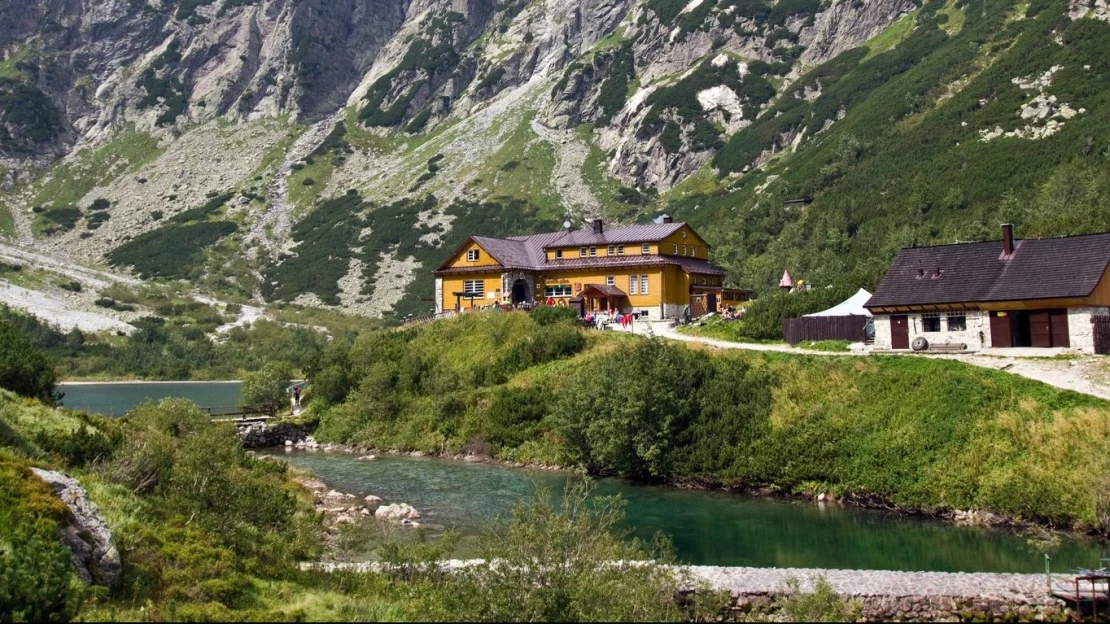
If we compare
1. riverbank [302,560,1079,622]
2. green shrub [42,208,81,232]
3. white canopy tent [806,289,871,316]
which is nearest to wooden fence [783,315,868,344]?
white canopy tent [806,289,871,316]

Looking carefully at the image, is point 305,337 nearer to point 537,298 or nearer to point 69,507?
point 537,298

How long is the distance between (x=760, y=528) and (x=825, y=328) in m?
19.4

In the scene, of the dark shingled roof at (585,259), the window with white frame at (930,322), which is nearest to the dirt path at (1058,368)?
the window with white frame at (930,322)

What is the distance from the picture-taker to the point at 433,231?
130m

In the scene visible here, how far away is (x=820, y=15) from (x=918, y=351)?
122m

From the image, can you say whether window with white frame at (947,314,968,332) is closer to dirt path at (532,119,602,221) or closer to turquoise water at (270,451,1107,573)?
turquoise water at (270,451,1107,573)

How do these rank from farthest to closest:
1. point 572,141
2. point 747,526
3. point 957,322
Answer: point 572,141
point 957,322
point 747,526

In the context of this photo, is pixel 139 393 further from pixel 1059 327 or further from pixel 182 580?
pixel 1059 327

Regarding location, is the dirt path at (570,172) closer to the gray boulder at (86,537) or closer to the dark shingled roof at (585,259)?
the dark shingled roof at (585,259)

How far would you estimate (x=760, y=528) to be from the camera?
26234 millimetres

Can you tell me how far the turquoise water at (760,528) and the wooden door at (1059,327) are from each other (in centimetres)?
1321

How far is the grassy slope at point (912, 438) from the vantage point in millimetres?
25891

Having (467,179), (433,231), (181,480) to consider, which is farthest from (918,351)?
(467,179)

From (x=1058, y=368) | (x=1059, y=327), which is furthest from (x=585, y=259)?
(x=1058, y=368)
